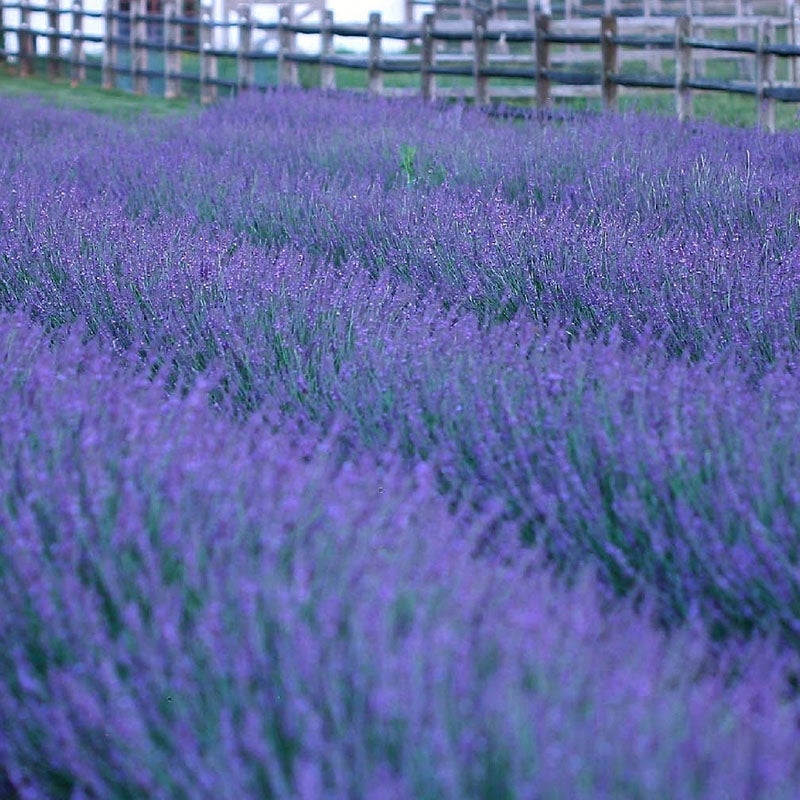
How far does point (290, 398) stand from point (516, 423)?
2.26 feet

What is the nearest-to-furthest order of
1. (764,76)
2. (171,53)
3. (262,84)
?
1. (764,76)
2. (262,84)
3. (171,53)

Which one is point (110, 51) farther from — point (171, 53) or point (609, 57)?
point (609, 57)

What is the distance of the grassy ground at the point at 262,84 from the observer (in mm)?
13164

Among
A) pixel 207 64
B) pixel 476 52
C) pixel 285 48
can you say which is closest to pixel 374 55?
pixel 476 52

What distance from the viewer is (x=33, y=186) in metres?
6.28

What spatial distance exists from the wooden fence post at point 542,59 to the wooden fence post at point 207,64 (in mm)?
5882

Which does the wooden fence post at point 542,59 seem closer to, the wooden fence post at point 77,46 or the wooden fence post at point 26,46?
the wooden fence post at point 77,46

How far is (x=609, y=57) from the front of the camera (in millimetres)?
11680

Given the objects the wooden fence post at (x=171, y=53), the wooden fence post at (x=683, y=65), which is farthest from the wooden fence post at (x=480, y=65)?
the wooden fence post at (x=171, y=53)

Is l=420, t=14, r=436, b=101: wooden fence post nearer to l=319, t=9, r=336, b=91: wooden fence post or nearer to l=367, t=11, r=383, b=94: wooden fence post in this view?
l=367, t=11, r=383, b=94: wooden fence post

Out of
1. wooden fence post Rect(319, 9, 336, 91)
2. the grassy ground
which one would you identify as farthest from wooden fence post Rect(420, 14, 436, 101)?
wooden fence post Rect(319, 9, 336, 91)

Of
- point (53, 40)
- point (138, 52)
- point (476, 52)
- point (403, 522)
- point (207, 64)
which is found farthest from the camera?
point (53, 40)

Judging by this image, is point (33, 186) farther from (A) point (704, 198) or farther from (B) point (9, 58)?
(B) point (9, 58)

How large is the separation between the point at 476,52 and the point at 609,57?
6.12ft
